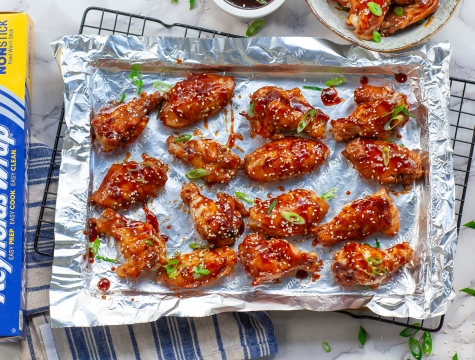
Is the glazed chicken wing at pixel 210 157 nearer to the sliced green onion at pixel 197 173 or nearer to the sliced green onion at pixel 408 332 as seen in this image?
the sliced green onion at pixel 197 173

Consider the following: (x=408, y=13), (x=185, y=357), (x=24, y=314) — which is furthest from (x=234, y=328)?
(x=408, y=13)

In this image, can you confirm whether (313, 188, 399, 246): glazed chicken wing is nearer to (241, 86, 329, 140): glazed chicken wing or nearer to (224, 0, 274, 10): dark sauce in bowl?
(241, 86, 329, 140): glazed chicken wing

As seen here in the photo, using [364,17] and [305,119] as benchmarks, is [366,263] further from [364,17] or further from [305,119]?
[364,17]

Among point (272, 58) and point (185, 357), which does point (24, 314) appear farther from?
point (272, 58)

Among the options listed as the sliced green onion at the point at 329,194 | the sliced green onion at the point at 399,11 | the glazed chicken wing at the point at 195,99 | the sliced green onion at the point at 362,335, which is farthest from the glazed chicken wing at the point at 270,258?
the sliced green onion at the point at 399,11

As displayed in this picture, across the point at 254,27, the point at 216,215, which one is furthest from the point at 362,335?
the point at 254,27
